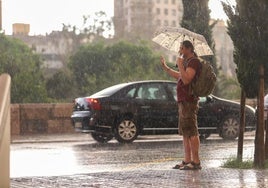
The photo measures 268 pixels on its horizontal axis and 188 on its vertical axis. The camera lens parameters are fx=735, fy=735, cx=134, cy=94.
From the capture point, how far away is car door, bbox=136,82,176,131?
60.0 feet

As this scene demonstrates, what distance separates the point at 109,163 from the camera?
12453 millimetres

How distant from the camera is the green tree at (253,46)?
34.4 feet

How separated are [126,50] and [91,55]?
337 cm

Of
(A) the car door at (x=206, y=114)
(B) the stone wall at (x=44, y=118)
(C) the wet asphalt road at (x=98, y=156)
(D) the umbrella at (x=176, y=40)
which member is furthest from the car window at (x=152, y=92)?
(D) the umbrella at (x=176, y=40)

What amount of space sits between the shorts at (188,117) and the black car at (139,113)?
24.6 ft

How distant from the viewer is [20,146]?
17344mm

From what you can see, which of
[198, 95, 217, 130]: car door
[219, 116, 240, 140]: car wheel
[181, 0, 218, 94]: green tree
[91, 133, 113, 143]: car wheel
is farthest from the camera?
[181, 0, 218, 94]: green tree

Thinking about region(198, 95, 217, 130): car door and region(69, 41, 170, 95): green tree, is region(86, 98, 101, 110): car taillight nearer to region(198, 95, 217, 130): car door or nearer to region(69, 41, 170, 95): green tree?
region(198, 95, 217, 130): car door

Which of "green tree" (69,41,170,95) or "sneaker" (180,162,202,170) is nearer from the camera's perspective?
"sneaker" (180,162,202,170)

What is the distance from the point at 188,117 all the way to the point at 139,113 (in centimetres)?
788

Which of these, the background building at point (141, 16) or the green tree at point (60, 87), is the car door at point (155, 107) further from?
the background building at point (141, 16)

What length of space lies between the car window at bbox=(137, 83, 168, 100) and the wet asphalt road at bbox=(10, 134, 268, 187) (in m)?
1.31

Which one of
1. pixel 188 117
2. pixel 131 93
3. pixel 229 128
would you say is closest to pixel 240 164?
pixel 188 117

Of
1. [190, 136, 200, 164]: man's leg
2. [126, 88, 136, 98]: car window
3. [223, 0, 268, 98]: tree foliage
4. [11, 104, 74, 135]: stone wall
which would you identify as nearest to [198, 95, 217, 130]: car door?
[126, 88, 136, 98]: car window
